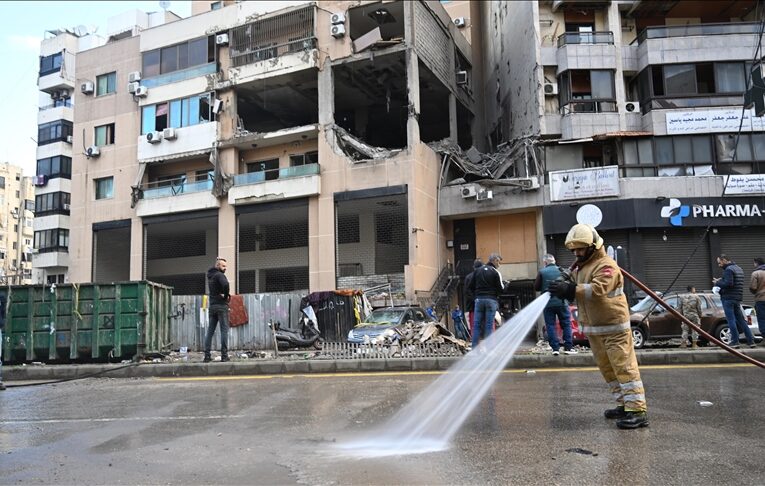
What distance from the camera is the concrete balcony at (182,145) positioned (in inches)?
1262

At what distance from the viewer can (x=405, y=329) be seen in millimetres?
14461

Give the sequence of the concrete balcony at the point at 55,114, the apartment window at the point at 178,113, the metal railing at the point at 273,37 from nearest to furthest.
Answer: the metal railing at the point at 273,37 < the apartment window at the point at 178,113 < the concrete balcony at the point at 55,114

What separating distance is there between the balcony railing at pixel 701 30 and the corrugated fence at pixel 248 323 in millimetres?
21248

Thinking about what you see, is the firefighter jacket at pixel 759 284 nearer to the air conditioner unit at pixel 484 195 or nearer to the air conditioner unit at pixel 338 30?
the air conditioner unit at pixel 484 195

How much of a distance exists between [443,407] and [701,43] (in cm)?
2787

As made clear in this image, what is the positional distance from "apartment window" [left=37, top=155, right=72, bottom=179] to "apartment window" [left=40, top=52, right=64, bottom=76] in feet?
26.8

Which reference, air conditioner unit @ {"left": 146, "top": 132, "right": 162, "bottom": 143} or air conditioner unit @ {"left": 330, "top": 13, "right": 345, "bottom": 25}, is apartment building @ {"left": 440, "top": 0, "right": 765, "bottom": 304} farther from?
air conditioner unit @ {"left": 146, "top": 132, "right": 162, "bottom": 143}

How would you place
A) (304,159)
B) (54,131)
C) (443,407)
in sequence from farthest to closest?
(54,131)
(304,159)
(443,407)

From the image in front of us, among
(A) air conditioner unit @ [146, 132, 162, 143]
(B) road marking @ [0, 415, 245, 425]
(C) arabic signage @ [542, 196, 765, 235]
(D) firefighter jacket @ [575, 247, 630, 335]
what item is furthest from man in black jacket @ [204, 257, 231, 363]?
(A) air conditioner unit @ [146, 132, 162, 143]

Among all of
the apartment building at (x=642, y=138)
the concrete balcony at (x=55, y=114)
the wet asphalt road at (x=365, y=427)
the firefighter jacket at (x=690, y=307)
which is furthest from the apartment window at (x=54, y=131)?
the firefighter jacket at (x=690, y=307)

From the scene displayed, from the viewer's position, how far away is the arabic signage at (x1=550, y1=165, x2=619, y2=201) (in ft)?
82.7

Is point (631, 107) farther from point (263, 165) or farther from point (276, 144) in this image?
point (263, 165)

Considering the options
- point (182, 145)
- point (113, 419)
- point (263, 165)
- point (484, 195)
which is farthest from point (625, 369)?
point (182, 145)

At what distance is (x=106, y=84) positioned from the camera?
122 ft
